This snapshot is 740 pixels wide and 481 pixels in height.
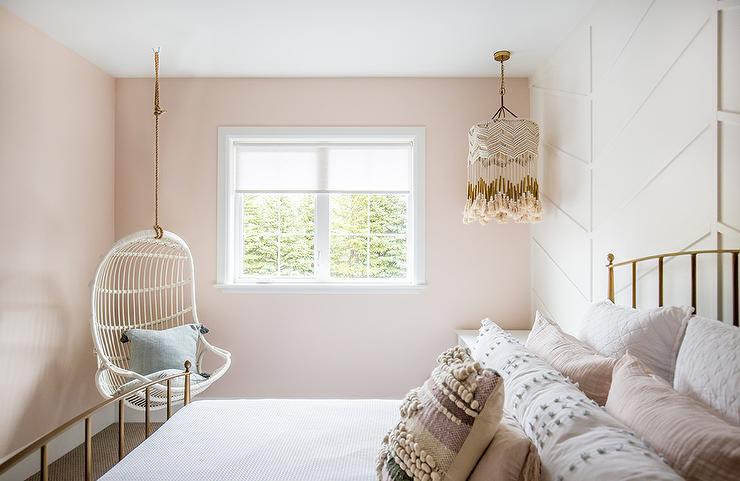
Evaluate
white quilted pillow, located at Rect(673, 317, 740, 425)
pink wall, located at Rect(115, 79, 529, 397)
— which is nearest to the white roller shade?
pink wall, located at Rect(115, 79, 529, 397)

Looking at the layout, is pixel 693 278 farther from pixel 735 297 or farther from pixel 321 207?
pixel 321 207

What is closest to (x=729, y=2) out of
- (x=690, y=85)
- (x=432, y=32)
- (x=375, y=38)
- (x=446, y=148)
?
(x=690, y=85)

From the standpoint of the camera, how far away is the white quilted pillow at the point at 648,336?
139 centimetres

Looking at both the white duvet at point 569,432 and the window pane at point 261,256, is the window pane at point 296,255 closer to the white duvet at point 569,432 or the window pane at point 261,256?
the window pane at point 261,256

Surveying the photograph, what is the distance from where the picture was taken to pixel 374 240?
3473 millimetres

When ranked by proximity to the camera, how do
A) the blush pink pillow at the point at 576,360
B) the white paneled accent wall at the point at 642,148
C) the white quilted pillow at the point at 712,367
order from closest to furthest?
the white quilted pillow at the point at 712,367
the blush pink pillow at the point at 576,360
the white paneled accent wall at the point at 642,148

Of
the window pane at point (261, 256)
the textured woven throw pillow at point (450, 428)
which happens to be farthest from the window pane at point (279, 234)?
the textured woven throw pillow at point (450, 428)

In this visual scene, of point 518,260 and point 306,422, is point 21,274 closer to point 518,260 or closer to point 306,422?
point 306,422

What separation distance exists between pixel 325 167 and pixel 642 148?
2128 millimetres

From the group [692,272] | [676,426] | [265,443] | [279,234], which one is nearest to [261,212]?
[279,234]

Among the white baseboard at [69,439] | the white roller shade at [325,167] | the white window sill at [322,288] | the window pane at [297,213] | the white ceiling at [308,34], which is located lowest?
the white baseboard at [69,439]

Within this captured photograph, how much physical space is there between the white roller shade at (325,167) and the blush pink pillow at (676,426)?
96.7 inches

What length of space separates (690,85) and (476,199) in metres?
1.40

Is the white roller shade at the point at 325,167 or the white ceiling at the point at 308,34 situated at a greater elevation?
the white ceiling at the point at 308,34
